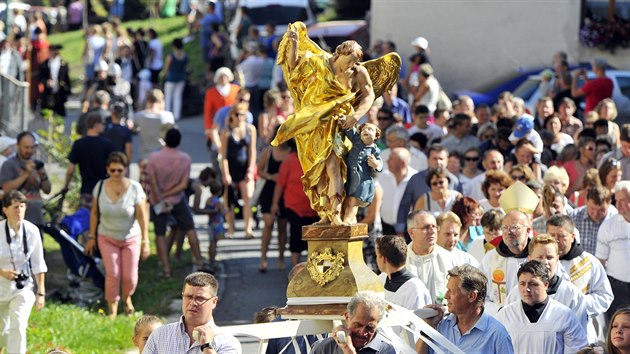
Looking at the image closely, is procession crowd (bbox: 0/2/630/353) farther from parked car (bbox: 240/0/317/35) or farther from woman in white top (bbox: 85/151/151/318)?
parked car (bbox: 240/0/317/35)

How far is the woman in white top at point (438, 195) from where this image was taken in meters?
15.0

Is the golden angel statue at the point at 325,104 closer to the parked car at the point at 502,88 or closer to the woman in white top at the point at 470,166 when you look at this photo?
the woman in white top at the point at 470,166

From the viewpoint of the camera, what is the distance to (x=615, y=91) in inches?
975

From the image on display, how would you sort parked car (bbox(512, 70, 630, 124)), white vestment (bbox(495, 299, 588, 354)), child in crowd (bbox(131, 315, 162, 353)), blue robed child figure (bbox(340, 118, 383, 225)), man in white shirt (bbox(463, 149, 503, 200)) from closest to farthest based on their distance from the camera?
blue robed child figure (bbox(340, 118, 383, 225)), child in crowd (bbox(131, 315, 162, 353)), white vestment (bbox(495, 299, 588, 354)), man in white shirt (bbox(463, 149, 503, 200)), parked car (bbox(512, 70, 630, 124))

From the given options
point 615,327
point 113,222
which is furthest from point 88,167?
point 615,327

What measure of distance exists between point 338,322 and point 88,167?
10.4 meters

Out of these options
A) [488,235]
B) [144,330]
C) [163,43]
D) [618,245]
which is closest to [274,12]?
[163,43]

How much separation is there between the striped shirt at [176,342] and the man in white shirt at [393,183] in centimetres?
765

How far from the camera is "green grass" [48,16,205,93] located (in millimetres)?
39531

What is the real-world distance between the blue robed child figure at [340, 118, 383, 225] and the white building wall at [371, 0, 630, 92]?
67.1ft

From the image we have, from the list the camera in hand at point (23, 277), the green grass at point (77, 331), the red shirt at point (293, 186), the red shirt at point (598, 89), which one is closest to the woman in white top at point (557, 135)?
the red shirt at point (293, 186)

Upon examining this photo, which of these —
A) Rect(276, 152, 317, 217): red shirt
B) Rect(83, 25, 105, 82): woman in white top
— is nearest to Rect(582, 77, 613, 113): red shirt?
Rect(276, 152, 317, 217): red shirt

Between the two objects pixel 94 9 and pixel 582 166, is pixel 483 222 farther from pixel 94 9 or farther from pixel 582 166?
pixel 94 9

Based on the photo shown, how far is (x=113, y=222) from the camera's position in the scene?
1661 cm
